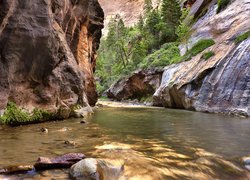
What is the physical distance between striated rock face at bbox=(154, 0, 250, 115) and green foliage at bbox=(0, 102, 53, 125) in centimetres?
1055

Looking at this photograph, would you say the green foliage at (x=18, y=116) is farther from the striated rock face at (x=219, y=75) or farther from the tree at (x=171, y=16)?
the tree at (x=171, y=16)

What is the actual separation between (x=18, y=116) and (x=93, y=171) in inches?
298

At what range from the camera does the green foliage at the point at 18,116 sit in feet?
34.8

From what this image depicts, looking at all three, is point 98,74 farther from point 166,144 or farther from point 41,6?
point 166,144

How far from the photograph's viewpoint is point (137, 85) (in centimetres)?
3791

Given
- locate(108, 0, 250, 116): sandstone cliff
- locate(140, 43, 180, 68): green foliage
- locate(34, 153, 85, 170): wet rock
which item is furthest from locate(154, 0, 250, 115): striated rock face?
locate(34, 153, 85, 170): wet rock

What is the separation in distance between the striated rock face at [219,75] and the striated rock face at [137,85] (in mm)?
5728

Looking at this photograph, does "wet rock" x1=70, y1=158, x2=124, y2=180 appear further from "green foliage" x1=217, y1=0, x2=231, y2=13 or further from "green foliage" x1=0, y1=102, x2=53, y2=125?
"green foliage" x1=217, y1=0, x2=231, y2=13

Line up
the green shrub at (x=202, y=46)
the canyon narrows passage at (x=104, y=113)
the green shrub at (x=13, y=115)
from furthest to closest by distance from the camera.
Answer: the green shrub at (x=202, y=46), the green shrub at (x=13, y=115), the canyon narrows passage at (x=104, y=113)

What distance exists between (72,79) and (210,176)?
509 inches

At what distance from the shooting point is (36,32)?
491 inches

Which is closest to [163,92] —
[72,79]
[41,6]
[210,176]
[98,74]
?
[72,79]

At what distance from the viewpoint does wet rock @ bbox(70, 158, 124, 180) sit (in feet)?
14.4

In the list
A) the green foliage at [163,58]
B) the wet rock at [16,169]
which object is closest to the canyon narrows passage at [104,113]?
Result: the wet rock at [16,169]
